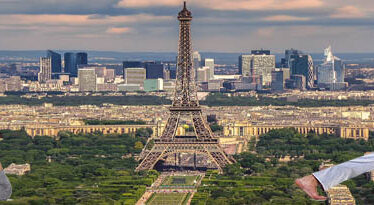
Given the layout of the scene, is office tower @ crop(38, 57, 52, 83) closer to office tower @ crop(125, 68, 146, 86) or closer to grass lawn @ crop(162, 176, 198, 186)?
office tower @ crop(125, 68, 146, 86)

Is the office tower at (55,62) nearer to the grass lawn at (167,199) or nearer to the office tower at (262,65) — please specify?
the office tower at (262,65)

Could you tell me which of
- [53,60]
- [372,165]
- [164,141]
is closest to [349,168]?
[372,165]

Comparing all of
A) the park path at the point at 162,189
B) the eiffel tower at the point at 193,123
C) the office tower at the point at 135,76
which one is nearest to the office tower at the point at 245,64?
the office tower at the point at 135,76

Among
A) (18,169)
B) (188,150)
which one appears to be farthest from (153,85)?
(18,169)

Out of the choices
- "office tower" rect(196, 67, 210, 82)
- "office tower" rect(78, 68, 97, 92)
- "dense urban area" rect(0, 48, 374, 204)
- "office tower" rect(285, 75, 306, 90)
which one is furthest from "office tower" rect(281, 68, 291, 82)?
"office tower" rect(78, 68, 97, 92)

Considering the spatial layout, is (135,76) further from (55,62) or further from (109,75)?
(55,62)
